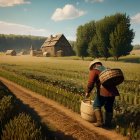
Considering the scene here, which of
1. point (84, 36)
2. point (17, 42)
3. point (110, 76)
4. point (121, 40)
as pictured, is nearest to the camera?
point (110, 76)

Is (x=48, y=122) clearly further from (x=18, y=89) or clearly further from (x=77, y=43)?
(x=77, y=43)

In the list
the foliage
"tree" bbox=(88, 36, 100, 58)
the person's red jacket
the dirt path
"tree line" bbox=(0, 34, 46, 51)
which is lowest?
the dirt path

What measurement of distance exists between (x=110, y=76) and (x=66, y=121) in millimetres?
3291

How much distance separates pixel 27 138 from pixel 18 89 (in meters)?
13.0

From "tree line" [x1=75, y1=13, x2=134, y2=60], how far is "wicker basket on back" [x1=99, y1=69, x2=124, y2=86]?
48.0m

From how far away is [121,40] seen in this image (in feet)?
187

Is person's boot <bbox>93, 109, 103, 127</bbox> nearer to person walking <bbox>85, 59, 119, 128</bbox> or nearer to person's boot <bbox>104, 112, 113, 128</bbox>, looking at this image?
person walking <bbox>85, 59, 119, 128</bbox>

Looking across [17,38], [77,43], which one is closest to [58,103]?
[77,43]

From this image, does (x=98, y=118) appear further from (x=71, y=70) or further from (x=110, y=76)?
(x=71, y=70)

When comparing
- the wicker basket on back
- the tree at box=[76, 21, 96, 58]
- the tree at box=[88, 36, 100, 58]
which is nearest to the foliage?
the wicker basket on back

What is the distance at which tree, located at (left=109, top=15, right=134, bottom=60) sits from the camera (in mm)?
56375

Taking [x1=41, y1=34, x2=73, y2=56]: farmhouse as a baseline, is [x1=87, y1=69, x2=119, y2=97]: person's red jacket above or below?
below

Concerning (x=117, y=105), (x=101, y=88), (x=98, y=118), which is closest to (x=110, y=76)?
(x=101, y=88)

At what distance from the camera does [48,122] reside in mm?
10703
